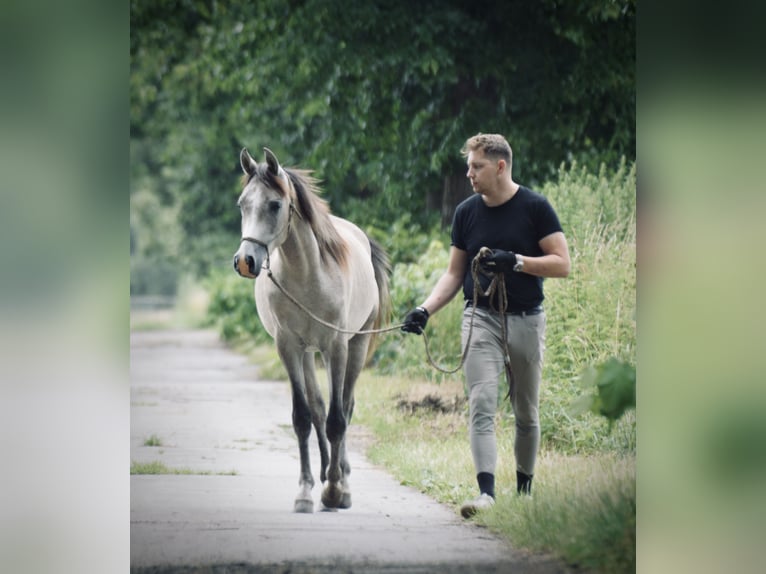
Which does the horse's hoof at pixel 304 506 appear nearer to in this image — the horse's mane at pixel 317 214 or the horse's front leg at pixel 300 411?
the horse's front leg at pixel 300 411

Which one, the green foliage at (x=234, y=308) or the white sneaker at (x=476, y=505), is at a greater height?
the green foliage at (x=234, y=308)

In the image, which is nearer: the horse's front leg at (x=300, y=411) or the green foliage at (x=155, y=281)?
→ the horse's front leg at (x=300, y=411)

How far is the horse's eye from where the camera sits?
5.25 metres

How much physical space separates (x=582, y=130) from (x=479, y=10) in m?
0.94

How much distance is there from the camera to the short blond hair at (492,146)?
555cm

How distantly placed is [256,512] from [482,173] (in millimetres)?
2177

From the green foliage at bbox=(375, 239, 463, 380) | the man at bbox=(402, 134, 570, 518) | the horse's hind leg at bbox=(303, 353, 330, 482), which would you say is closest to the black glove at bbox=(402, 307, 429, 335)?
the man at bbox=(402, 134, 570, 518)

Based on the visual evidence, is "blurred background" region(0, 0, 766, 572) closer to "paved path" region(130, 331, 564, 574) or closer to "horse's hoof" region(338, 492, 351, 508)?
"paved path" region(130, 331, 564, 574)

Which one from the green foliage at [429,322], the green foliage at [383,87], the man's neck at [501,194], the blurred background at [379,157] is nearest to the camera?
the blurred background at [379,157]

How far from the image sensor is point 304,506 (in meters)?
5.59

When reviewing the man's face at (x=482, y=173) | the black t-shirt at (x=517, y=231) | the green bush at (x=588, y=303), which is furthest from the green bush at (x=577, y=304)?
the man's face at (x=482, y=173)

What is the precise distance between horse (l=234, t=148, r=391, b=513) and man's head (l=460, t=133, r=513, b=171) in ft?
2.91
